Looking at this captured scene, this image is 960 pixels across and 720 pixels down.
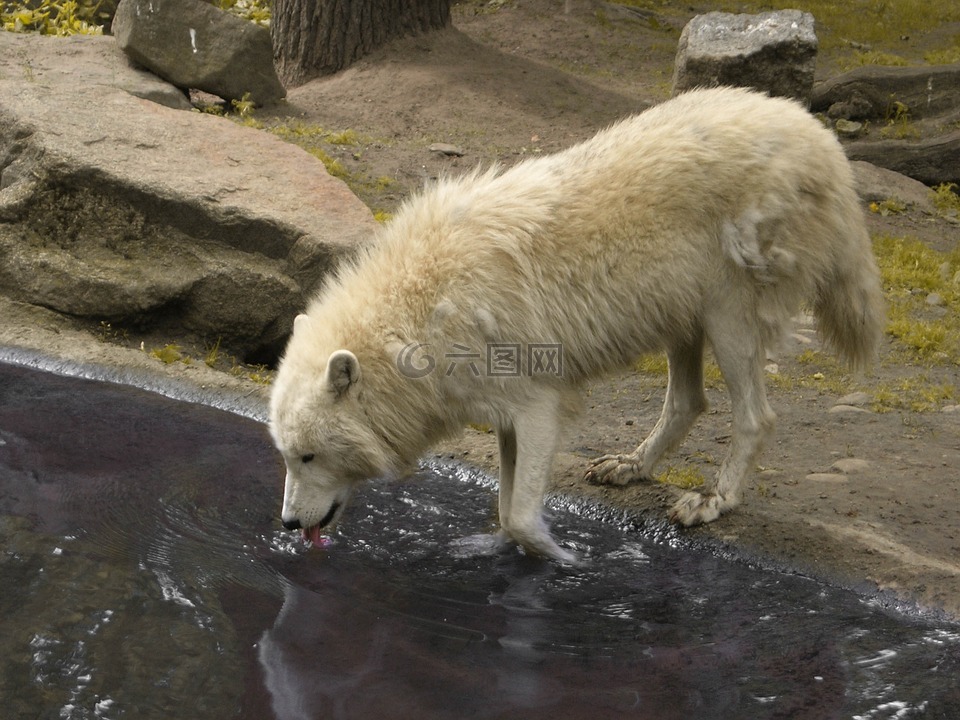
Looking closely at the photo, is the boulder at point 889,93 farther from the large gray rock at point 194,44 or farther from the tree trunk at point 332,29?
the large gray rock at point 194,44

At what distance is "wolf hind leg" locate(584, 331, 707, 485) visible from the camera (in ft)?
18.2

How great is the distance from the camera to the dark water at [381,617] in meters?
3.66

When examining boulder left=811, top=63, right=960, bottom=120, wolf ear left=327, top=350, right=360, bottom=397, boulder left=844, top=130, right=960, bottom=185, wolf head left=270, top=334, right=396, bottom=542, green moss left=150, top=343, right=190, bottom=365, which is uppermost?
boulder left=811, top=63, right=960, bottom=120

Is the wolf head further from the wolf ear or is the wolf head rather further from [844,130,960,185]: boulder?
[844,130,960,185]: boulder

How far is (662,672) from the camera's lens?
3.94 m

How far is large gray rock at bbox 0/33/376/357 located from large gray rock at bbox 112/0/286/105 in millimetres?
3117

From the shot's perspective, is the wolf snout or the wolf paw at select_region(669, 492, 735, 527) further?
the wolf paw at select_region(669, 492, 735, 527)

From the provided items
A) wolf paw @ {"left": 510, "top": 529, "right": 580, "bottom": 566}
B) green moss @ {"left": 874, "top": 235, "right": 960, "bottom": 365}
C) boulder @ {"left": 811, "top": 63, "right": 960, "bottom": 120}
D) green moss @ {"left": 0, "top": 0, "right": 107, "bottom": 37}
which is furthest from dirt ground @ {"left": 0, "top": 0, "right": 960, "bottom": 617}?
green moss @ {"left": 0, "top": 0, "right": 107, "bottom": 37}

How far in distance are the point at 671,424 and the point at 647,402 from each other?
1.25 meters

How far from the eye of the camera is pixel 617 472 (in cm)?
555

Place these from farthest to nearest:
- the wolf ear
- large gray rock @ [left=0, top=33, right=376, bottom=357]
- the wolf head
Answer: large gray rock @ [left=0, top=33, right=376, bottom=357] < the wolf head < the wolf ear

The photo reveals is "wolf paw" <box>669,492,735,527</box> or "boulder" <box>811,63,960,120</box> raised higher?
"boulder" <box>811,63,960,120</box>

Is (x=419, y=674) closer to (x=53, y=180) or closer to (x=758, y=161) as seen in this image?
(x=758, y=161)

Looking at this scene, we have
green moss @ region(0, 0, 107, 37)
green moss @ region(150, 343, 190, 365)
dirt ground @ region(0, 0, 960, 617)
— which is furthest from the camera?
green moss @ region(0, 0, 107, 37)
